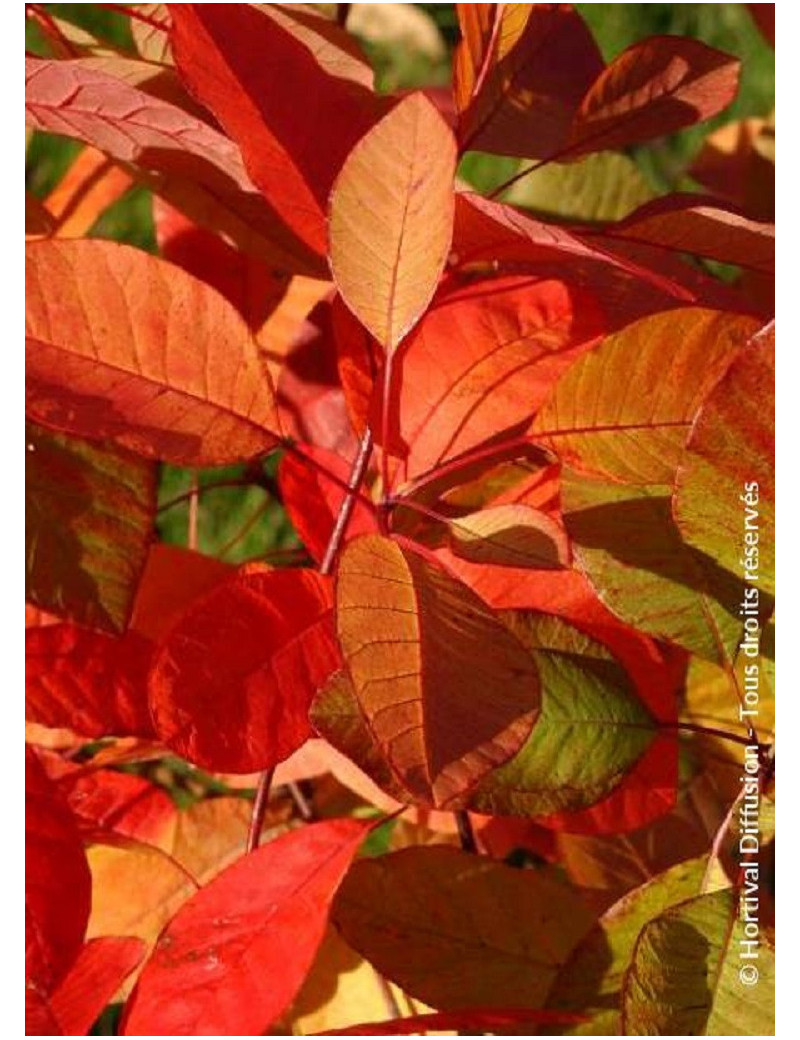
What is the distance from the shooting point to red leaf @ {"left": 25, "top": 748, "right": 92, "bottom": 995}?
1.98 ft

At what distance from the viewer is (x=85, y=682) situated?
2.11ft

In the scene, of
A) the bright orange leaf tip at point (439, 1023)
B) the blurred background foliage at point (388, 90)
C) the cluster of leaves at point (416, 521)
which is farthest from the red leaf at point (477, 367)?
the blurred background foliage at point (388, 90)

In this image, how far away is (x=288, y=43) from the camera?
0.59 m

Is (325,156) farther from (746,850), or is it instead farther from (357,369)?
(746,850)

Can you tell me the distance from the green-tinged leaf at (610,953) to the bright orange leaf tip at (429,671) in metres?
0.14

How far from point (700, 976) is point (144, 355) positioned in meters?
0.30

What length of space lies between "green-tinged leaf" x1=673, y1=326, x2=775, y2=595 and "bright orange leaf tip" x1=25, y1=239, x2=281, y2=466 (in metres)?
0.16

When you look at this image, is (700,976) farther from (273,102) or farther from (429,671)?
(273,102)

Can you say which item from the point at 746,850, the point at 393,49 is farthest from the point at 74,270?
the point at 393,49

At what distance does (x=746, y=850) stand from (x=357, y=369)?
0.24 metres

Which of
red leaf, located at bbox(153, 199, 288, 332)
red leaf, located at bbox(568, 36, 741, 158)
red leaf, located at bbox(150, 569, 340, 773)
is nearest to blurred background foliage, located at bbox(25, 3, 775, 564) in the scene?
red leaf, located at bbox(153, 199, 288, 332)

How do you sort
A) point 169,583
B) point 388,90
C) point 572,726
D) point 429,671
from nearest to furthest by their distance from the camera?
point 429,671
point 572,726
point 169,583
point 388,90

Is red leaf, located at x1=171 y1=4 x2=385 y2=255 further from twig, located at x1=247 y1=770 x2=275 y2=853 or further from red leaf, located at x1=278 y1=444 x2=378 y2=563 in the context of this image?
twig, located at x1=247 y1=770 x2=275 y2=853

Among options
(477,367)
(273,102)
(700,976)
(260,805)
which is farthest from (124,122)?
(700,976)
